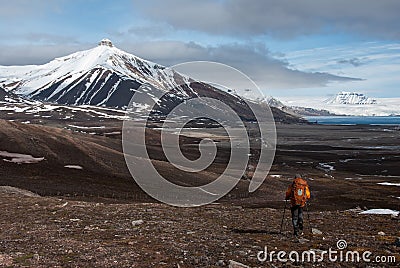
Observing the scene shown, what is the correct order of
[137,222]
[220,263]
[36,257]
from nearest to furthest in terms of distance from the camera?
[220,263] < [36,257] < [137,222]

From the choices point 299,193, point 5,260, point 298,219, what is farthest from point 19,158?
point 299,193

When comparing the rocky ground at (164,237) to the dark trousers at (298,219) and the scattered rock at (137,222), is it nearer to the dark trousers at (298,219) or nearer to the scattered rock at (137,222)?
the scattered rock at (137,222)

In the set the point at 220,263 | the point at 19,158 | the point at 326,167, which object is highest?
the point at 220,263

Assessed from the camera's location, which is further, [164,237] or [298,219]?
[298,219]

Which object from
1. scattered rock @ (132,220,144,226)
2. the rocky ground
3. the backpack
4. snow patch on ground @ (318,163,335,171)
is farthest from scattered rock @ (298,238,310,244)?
snow patch on ground @ (318,163,335,171)

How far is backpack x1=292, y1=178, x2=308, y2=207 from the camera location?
64.5ft

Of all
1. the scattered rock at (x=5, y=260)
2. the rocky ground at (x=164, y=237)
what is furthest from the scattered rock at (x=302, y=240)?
the scattered rock at (x=5, y=260)

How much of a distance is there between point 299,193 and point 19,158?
58986 mm

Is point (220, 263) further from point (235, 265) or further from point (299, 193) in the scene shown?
point (299, 193)

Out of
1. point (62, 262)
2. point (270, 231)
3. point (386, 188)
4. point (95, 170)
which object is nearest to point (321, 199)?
point (386, 188)

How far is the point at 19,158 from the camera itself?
69688 mm

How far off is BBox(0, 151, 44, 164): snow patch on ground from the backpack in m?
56.2

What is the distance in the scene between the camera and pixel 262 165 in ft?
360

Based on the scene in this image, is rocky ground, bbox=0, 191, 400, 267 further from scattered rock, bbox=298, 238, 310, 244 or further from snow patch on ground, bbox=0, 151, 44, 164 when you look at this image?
snow patch on ground, bbox=0, 151, 44, 164
